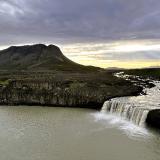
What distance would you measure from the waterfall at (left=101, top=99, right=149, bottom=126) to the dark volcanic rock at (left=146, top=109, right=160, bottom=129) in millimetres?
530

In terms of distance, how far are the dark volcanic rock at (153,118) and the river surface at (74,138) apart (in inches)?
54.7

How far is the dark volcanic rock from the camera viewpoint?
33.3 meters

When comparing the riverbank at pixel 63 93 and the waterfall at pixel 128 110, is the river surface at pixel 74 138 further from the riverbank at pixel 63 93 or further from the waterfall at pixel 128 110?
the riverbank at pixel 63 93

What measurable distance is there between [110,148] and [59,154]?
4.47m

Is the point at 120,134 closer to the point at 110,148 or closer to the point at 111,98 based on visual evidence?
the point at 110,148

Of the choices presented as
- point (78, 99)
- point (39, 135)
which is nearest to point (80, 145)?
point (39, 135)

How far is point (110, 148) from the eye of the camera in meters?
27.1

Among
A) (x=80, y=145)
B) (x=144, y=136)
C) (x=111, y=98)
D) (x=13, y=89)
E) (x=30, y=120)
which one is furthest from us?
(x=13, y=89)

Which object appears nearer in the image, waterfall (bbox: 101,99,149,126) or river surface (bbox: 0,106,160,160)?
river surface (bbox: 0,106,160,160)

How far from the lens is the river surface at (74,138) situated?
2554 cm

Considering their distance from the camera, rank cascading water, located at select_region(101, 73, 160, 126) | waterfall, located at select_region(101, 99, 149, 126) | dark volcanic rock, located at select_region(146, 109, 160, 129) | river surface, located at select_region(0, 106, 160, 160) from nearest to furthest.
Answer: river surface, located at select_region(0, 106, 160, 160) < dark volcanic rock, located at select_region(146, 109, 160, 129) < waterfall, located at select_region(101, 99, 149, 126) < cascading water, located at select_region(101, 73, 160, 126)

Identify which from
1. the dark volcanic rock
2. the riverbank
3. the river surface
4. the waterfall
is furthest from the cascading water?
the riverbank

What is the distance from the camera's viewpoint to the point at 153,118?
111ft

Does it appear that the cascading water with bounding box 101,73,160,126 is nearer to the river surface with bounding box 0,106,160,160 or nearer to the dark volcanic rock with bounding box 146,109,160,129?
the dark volcanic rock with bounding box 146,109,160,129
